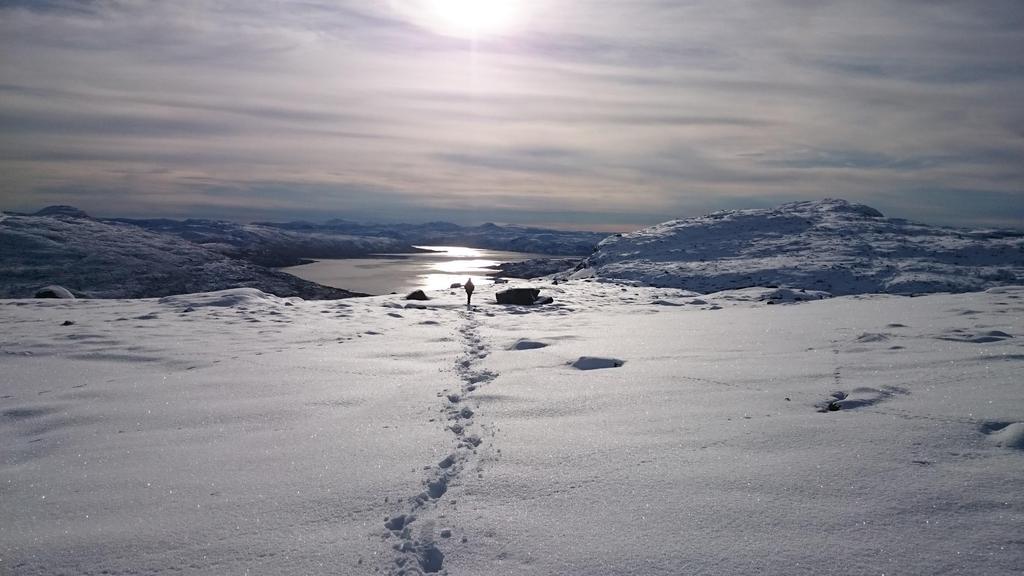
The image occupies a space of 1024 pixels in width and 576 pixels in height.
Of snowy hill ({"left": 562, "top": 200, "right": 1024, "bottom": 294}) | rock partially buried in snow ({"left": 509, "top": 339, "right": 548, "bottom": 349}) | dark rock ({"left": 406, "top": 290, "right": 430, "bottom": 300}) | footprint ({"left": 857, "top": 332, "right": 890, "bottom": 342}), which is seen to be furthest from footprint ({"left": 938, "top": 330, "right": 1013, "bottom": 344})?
snowy hill ({"left": 562, "top": 200, "right": 1024, "bottom": 294})

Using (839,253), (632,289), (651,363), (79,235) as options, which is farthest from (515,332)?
(79,235)

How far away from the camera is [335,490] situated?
3738mm

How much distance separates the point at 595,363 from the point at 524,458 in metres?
3.32

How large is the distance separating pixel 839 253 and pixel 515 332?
2472cm

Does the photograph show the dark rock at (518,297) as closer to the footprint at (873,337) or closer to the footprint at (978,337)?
the footprint at (873,337)

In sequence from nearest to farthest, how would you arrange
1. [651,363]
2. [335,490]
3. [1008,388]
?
[335,490] < [1008,388] < [651,363]

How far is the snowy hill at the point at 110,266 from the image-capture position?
30.4 metres

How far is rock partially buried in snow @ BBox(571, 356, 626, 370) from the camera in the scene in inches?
287

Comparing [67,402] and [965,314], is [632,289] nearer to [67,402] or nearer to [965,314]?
[965,314]

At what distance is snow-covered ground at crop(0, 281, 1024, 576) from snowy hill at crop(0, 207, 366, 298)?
70.1 feet

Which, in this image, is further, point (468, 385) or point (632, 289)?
point (632, 289)

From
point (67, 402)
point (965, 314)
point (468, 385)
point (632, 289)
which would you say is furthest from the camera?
point (632, 289)

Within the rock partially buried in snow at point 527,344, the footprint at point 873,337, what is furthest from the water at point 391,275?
the footprint at point 873,337

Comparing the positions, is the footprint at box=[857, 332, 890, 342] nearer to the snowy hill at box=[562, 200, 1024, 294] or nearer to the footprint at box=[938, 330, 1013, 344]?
the footprint at box=[938, 330, 1013, 344]
